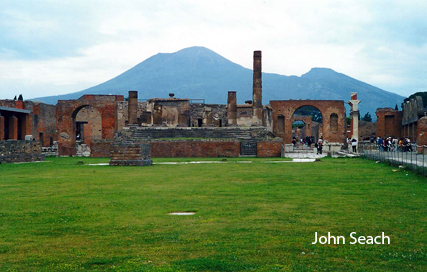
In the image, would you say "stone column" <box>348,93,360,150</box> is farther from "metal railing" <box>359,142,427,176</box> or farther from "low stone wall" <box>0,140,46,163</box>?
"low stone wall" <box>0,140,46,163</box>

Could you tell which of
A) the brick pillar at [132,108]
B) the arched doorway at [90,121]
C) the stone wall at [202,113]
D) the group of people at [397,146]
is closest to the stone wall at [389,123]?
the group of people at [397,146]

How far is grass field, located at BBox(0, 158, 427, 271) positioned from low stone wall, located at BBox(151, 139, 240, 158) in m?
19.1

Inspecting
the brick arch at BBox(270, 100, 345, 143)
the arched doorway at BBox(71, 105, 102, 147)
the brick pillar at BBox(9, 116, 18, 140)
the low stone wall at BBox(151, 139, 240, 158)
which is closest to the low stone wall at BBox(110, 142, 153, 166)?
the low stone wall at BBox(151, 139, 240, 158)

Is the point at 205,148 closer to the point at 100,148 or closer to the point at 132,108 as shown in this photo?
the point at 100,148

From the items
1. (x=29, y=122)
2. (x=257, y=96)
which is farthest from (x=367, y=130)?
(x=29, y=122)

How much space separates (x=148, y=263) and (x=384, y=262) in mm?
2376

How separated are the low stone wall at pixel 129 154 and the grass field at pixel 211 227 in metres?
9.57

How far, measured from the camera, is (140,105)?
187 feet

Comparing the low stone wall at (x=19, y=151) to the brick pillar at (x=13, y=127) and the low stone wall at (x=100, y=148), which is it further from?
the brick pillar at (x=13, y=127)

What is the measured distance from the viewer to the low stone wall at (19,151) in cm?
2548

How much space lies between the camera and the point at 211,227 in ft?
23.5

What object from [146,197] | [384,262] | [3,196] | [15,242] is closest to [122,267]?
[15,242]

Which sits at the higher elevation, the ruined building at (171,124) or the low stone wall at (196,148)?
the ruined building at (171,124)

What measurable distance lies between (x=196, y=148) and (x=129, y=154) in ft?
32.6
